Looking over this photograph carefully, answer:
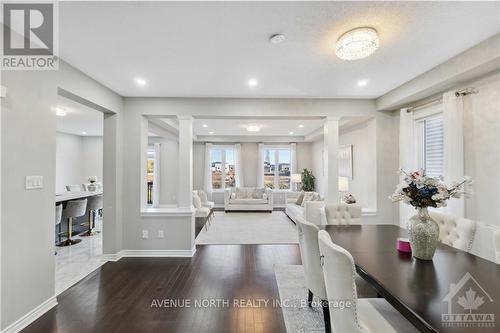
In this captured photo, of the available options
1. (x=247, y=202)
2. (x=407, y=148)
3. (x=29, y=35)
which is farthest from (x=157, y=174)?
(x=407, y=148)

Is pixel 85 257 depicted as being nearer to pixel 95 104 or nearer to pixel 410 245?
pixel 95 104

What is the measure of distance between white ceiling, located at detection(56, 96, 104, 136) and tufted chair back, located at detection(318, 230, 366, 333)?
4.74m

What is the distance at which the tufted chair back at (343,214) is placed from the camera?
2990mm

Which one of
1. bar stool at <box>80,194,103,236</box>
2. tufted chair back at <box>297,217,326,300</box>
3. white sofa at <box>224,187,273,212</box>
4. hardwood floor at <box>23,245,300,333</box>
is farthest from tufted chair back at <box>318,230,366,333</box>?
white sofa at <box>224,187,273,212</box>

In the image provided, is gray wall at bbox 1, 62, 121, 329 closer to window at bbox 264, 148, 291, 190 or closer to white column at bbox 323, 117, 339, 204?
white column at bbox 323, 117, 339, 204

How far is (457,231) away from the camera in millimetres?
2082

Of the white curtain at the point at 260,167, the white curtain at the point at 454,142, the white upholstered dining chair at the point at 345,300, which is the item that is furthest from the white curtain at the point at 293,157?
the white upholstered dining chair at the point at 345,300

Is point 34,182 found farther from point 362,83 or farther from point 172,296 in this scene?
A: point 362,83

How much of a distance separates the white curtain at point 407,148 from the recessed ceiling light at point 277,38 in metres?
2.61

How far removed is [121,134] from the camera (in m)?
3.83

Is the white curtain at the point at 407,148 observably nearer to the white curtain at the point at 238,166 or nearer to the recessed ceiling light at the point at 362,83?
the recessed ceiling light at the point at 362,83

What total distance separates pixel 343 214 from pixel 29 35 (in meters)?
3.86

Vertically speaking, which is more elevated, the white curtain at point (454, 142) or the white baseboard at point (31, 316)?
the white curtain at point (454, 142)

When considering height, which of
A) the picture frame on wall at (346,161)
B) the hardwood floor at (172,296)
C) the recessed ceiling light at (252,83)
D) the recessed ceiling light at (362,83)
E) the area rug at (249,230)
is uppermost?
the recessed ceiling light at (362,83)
